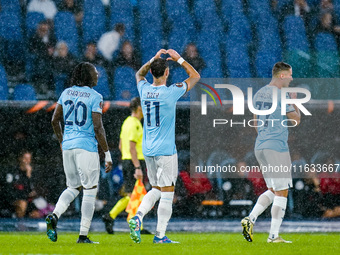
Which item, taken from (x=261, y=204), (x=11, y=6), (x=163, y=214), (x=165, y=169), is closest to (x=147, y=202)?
(x=163, y=214)

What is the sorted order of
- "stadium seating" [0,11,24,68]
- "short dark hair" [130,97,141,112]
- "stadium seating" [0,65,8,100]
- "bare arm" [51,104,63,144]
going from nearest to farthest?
"bare arm" [51,104,63,144] → "short dark hair" [130,97,141,112] → "stadium seating" [0,65,8,100] → "stadium seating" [0,11,24,68]

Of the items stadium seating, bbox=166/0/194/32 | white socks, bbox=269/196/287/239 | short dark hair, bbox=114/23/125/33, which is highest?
stadium seating, bbox=166/0/194/32

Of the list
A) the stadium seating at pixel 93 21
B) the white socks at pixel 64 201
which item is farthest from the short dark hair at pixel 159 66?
Answer: the stadium seating at pixel 93 21

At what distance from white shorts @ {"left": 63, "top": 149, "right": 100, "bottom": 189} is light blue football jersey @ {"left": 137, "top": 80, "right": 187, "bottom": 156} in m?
0.56

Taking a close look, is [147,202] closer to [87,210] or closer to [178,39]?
[87,210]

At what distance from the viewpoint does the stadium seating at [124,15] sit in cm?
1486

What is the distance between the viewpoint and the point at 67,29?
14508mm

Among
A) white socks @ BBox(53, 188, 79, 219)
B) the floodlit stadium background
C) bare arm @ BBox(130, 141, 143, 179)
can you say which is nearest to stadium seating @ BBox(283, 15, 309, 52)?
the floodlit stadium background

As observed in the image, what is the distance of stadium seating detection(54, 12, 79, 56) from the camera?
14195 mm

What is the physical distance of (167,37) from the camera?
48.8 ft

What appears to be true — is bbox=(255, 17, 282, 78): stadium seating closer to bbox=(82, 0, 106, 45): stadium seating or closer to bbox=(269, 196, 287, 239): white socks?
bbox=(82, 0, 106, 45): stadium seating

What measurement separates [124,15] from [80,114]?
27.6 ft

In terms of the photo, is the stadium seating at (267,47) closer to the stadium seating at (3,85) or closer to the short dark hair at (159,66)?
the stadium seating at (3,85)

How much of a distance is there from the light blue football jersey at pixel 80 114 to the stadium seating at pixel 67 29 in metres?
6.98
